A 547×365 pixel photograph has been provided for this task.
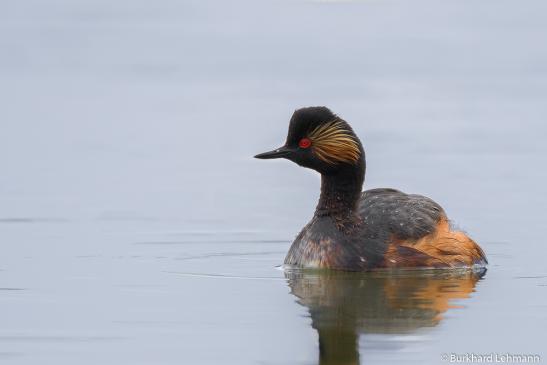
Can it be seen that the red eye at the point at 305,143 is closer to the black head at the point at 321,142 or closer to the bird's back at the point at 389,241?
the black head at the point at 321,142

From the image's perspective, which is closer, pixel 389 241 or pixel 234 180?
pixel 389 241

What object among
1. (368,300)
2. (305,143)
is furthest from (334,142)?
(368,300)

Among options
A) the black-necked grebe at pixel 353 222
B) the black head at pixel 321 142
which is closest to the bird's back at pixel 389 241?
the black-necked grebe at pixel 353 222

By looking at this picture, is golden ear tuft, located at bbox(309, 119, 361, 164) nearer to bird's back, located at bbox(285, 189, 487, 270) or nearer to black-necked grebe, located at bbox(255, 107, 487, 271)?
black-necked grebe, located at bbox(255, 107, 487, 271)

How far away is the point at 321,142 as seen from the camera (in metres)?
15.0

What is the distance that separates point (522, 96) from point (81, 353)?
15106 mm

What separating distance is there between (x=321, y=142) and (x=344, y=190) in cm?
59

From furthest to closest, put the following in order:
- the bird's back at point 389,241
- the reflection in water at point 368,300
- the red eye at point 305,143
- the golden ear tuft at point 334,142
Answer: the red eye at point 305,143 → the golden ear tuft at point 334,142 → the bird's back at point 389,241 → the reflection in water at point 368,300

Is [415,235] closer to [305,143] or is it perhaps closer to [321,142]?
[321,142]

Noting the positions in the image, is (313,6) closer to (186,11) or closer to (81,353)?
(186,11)

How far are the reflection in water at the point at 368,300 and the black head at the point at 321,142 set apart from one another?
114 cm

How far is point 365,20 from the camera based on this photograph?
121 ft

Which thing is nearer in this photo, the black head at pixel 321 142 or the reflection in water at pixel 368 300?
the reflection in water at pixel 368 300

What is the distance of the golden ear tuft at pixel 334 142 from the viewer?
15016 millimetres
